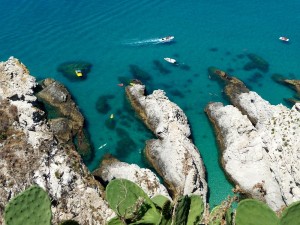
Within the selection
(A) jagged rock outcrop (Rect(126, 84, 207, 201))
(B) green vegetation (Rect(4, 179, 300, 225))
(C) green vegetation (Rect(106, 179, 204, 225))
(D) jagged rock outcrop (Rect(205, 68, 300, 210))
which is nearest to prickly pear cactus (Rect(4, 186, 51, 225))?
(B) green vegetation (Rect(4, 179, 300, 225))

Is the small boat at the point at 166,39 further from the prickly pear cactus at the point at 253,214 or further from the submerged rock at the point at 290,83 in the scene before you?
the prickly pear cactus at the point at 253,214

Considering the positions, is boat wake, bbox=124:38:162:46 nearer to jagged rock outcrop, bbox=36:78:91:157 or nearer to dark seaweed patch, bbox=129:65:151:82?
dark seaweed patch, bbox=129:65:151:82

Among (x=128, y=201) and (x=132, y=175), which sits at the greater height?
(x=128, y=201)

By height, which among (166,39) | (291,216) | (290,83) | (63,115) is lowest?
(290,83)

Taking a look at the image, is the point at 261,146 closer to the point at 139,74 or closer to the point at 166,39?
the point at 139,74

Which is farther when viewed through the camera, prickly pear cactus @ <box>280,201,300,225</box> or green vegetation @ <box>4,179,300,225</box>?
green vegetation @ <box>4,179,300,225</box>

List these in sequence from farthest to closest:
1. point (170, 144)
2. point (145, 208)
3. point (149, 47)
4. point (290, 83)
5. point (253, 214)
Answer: point (149, 47), point (290, 83), point (170, 144), point (145, 208), point (253, 214)

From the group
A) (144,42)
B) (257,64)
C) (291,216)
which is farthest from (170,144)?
(291,216)
